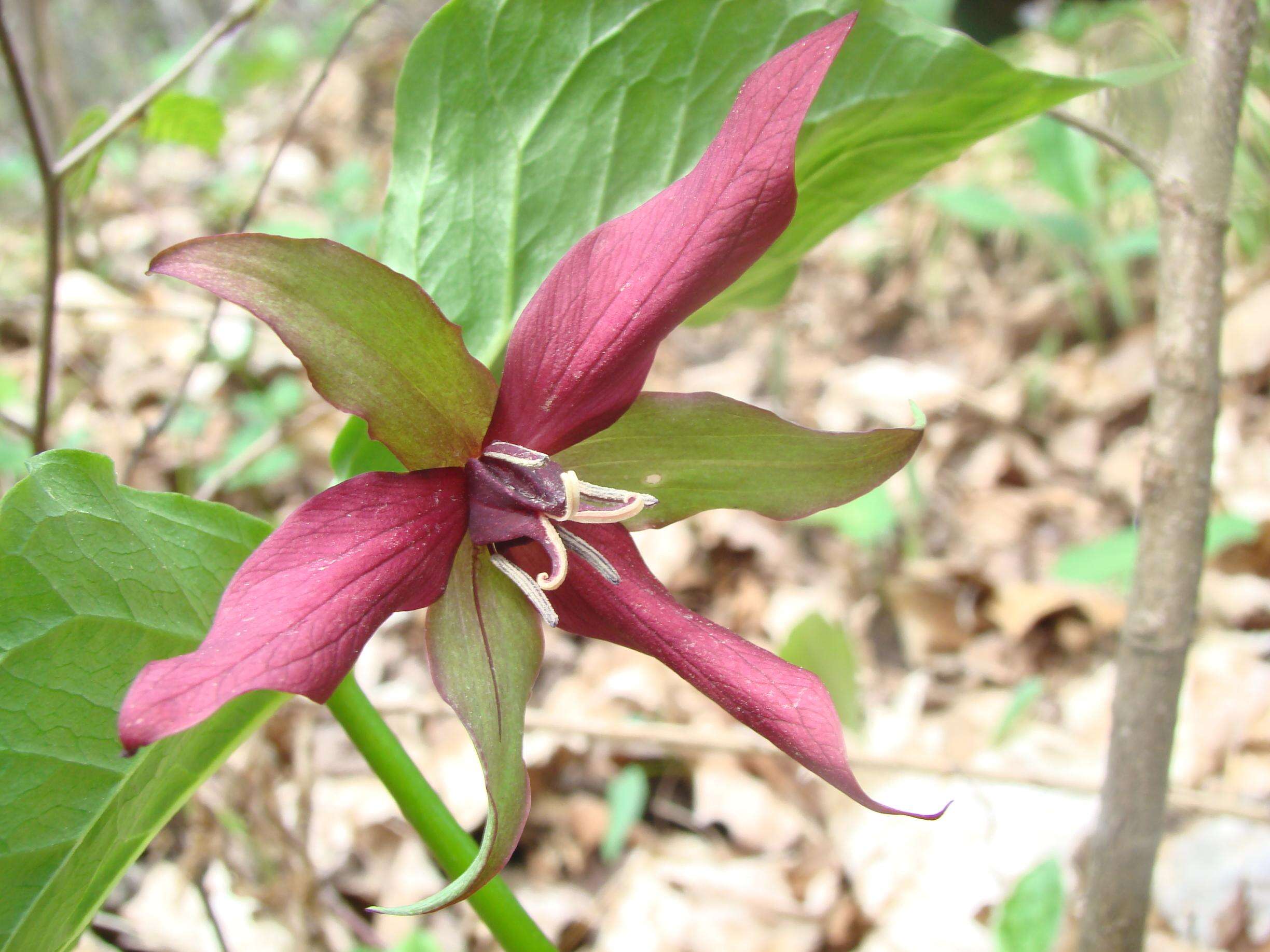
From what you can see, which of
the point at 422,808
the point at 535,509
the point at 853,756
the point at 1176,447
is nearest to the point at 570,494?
the point at 535,509

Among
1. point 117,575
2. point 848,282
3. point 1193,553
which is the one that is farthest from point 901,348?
point 117,575

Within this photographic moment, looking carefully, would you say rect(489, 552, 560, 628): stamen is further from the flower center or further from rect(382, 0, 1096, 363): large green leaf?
rect(382, 0, 1096, 363): large green leaf

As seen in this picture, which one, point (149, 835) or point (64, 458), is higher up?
point (64, 458)

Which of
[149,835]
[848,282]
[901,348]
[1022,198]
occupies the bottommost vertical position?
[149,835]

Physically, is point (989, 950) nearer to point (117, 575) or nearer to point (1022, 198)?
point (117, 575)

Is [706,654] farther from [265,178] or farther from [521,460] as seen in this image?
[265,178]

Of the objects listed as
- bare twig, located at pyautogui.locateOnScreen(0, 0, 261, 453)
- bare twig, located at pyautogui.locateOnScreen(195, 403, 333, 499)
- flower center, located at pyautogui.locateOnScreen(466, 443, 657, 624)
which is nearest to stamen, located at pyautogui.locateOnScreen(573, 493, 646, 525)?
flower center, located at pyautogui.locateOnScreen(466, 443, 657, 624)
